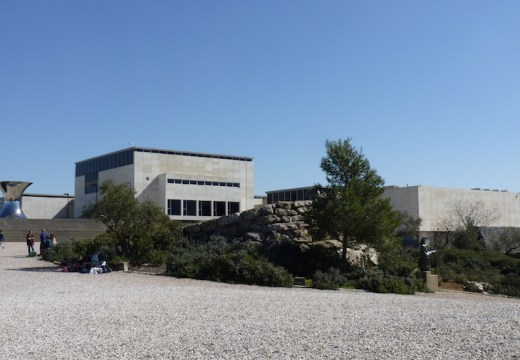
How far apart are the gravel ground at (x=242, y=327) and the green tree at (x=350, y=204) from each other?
261 inches

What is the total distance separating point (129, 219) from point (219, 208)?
157 ft

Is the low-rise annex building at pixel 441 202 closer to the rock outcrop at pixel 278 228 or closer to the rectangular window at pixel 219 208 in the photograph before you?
the rectangular window at pixel 219 208

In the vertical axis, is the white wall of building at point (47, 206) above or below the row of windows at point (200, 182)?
below

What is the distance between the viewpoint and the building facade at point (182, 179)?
2675 inches

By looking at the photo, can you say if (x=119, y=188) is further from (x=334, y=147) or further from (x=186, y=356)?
(x=186, y=356)

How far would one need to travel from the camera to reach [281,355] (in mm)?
7336

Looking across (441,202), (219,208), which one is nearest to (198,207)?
(219,208)

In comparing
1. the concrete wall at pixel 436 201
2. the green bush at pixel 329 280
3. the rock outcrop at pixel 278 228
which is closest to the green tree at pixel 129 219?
the rock outcrop at pixel 278 228

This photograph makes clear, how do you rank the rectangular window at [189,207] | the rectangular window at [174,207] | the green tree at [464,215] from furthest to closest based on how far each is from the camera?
the rectangular window at [189,207] < the rectangular window at [174,207] < the green tree at [464,215]

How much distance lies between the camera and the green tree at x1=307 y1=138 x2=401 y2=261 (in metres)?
20.8

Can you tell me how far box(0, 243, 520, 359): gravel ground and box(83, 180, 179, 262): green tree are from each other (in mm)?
8265

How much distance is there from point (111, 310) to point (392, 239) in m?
12.7

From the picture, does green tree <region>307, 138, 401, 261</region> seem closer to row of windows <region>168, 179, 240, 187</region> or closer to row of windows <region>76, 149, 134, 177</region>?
row of windows <region>168, 179, 240, 187</region>

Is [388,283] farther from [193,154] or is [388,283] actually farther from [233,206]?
[193,154]
